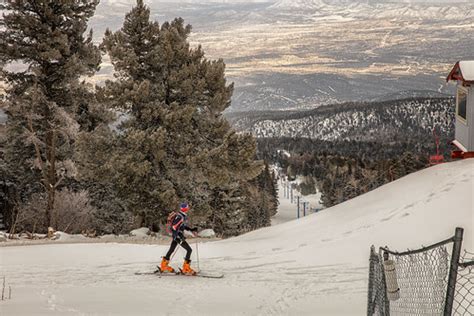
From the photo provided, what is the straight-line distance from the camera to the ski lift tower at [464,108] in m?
20.0

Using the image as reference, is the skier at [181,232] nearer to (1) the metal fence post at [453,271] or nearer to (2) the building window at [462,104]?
(1) the metal fence post at [453,271]

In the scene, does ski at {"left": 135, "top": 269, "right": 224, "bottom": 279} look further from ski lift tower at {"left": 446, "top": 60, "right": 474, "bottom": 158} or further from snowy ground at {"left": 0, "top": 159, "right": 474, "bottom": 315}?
ski lift tower at {"left": 446, "top": 60, "right": 474, "bottom": 158}

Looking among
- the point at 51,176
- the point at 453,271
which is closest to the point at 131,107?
the point at 51,176

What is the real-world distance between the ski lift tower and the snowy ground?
136cm

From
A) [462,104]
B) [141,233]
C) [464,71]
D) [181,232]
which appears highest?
[464,71]

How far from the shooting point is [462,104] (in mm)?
21359

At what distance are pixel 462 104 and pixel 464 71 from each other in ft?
5.25

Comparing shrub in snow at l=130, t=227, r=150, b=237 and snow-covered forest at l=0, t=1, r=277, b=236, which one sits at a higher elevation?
snow-covered forest at l=0, t=1, r=277, b=236

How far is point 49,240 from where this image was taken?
60.7ft

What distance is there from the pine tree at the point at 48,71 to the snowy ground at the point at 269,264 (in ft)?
25.9

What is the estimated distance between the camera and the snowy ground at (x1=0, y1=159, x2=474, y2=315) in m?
10.0

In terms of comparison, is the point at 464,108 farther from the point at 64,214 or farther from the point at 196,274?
the point at 64,214

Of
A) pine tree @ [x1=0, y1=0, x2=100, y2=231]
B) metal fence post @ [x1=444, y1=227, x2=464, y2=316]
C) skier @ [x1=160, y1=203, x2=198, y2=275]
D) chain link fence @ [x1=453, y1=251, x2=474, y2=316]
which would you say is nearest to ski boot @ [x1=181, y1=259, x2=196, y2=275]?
skier @ [x1=160, y1=203, x2=198, y2=275]

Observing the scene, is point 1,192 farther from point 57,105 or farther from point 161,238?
point 161,238
